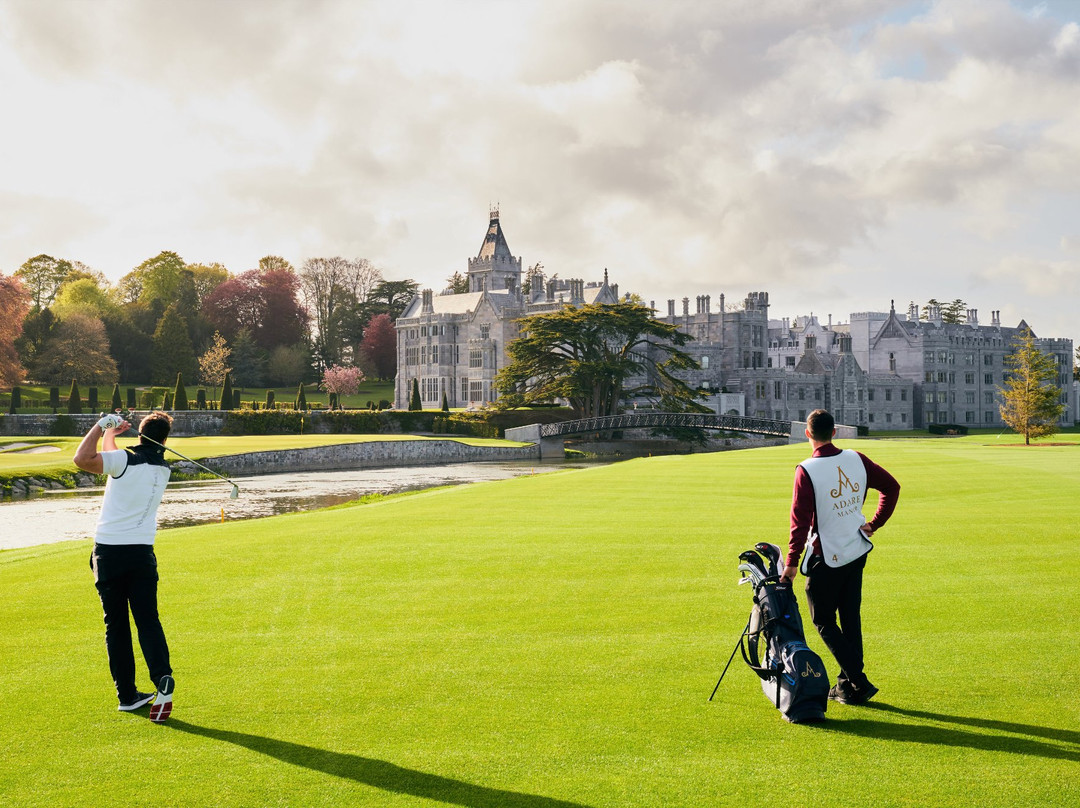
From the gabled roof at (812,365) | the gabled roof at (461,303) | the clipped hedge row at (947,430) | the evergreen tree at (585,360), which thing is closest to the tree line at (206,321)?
the gabled roof at (461,303)

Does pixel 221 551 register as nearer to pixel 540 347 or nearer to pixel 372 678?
pixel 372 678

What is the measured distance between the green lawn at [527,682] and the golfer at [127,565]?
1.20ft

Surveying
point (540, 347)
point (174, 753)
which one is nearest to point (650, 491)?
point (174, 753)

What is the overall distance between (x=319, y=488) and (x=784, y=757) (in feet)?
107

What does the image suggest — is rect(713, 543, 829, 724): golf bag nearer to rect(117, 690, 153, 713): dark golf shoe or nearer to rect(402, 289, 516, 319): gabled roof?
rect(117, 690, 153, 713): dark golf shoe

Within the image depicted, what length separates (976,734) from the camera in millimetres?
6469

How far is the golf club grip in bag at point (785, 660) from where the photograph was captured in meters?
6.80

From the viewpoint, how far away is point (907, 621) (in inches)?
373

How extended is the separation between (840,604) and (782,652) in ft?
2.20

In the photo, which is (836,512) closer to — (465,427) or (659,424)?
(659,424)

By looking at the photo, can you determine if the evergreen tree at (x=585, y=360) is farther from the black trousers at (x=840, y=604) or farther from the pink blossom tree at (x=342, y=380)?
the black trousers at (x=840, y=604)

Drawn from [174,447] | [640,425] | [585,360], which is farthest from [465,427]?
[174,447]

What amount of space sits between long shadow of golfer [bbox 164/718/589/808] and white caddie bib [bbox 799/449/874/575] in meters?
2.87

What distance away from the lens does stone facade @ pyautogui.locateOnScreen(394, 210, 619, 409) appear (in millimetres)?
89438
